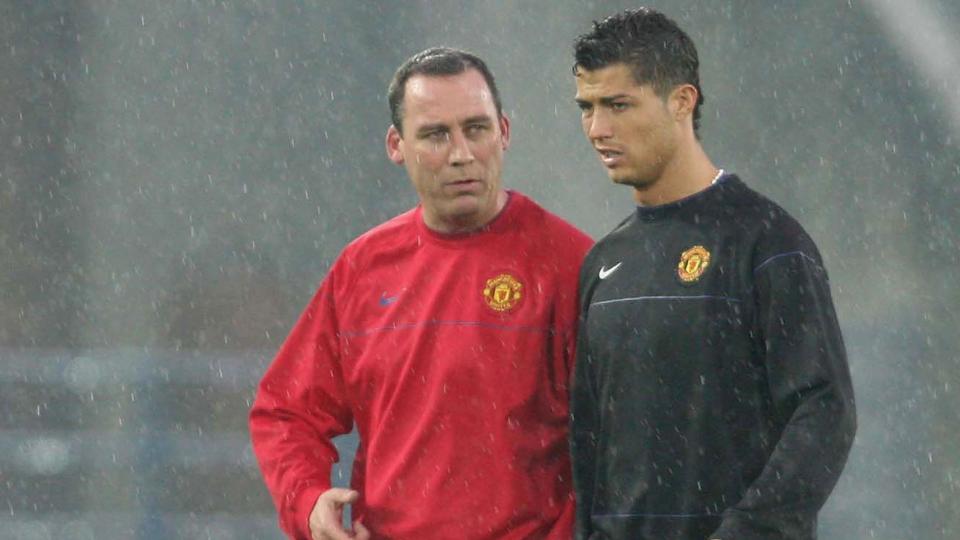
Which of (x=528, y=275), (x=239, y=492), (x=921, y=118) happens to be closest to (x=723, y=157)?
(x=921, y=118)

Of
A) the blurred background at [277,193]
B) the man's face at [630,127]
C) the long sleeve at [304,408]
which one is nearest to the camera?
the man's face at [630,127]

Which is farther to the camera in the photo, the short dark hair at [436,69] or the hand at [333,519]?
the short dark hair at [436,69]

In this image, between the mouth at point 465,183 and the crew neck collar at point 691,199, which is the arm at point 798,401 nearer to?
the crew neck collar at point 691,199

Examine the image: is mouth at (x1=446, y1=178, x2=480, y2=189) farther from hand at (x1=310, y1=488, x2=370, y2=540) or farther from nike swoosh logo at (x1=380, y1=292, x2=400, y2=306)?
hand at (x1=310, y1=488, x2=370, y2=540)

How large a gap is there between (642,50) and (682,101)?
4.6 inches

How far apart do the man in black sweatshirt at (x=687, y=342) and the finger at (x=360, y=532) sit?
0.42 meters

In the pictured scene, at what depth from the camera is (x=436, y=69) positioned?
12.3 ft

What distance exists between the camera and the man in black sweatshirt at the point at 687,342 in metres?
3.09

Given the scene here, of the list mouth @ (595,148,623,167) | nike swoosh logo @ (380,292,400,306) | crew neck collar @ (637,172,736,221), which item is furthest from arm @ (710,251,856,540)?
nike swoosh logo @ (380,292,400,306)

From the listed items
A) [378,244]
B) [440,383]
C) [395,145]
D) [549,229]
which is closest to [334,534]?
[440,383]

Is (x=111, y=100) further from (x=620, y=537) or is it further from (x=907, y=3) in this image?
(x=620, y=537)

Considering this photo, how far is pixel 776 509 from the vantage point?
3061mm

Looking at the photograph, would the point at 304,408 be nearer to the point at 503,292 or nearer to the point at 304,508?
the point at 304,508

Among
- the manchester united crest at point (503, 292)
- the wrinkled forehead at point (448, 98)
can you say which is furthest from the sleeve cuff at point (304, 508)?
the wrinkled forehead at point (448, 98)
